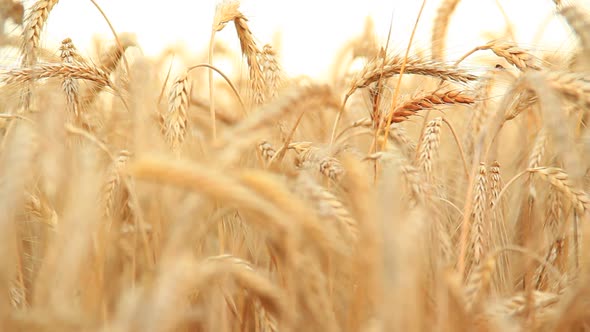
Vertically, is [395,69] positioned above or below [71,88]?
below

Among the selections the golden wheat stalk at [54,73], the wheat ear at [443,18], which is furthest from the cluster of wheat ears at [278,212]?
the wheat ear at [443,18]

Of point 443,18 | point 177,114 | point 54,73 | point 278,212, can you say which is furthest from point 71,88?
point 443,18

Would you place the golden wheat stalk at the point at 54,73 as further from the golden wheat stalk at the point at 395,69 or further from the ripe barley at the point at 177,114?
the golden wheat stalk at the point at 395,69

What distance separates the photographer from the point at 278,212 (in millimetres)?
1046

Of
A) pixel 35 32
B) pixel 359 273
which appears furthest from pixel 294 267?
pixel 35 32

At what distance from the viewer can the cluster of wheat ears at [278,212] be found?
3.34ft

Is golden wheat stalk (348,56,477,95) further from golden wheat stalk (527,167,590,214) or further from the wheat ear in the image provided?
the wheat ear

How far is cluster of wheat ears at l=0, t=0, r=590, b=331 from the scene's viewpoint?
3.34 feet

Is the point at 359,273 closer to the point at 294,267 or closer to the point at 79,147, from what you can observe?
the point at 294,267

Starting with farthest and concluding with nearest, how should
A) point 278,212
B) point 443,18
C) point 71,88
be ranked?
point 443,18 < point 71,88 < point 278,212

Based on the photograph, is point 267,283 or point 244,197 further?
point 267,283

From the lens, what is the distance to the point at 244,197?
100 centimetres

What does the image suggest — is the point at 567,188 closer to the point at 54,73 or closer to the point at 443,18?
the point at 54,73

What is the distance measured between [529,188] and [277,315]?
1.27m
